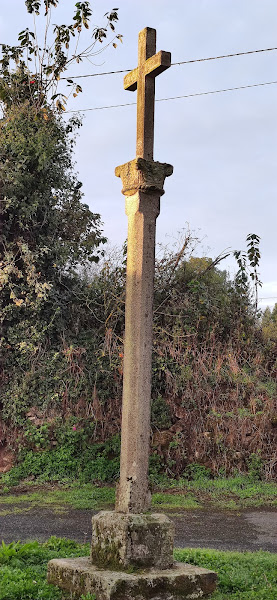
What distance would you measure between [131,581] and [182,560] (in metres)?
1.40

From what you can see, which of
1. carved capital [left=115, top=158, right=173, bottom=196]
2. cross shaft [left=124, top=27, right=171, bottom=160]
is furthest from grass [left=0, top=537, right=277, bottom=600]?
cross shaft [left=124, top=27, right=171, bottom=160]

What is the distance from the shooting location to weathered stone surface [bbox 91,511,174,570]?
4469mm

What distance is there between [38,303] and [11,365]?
1.38m

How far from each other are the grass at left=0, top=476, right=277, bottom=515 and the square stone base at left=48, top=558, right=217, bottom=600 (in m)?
4.56

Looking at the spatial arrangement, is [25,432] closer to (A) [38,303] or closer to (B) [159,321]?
(A) [38,303]

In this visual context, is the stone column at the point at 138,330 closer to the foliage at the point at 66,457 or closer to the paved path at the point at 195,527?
the paved path at the point at 195,527

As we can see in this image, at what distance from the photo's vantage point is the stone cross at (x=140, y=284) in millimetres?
4754

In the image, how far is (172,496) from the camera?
10.0 m

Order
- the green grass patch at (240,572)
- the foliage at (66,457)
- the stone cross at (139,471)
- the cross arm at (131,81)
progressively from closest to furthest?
the stone cross at (139,471) → the green grass patch at (240,572) → the cross arm at (131,81) → the foliage at (66,457)

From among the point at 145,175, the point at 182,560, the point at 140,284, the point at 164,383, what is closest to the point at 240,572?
the point at 182,560

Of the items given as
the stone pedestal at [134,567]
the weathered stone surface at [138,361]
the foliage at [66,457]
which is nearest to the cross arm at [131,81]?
the weathered stone surface at [138,361]

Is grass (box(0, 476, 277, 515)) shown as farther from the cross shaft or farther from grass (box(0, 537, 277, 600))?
the cross shaft

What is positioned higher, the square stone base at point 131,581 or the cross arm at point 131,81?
the cross arm at point 131,81

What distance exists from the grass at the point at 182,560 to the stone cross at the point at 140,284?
0.84 meters
